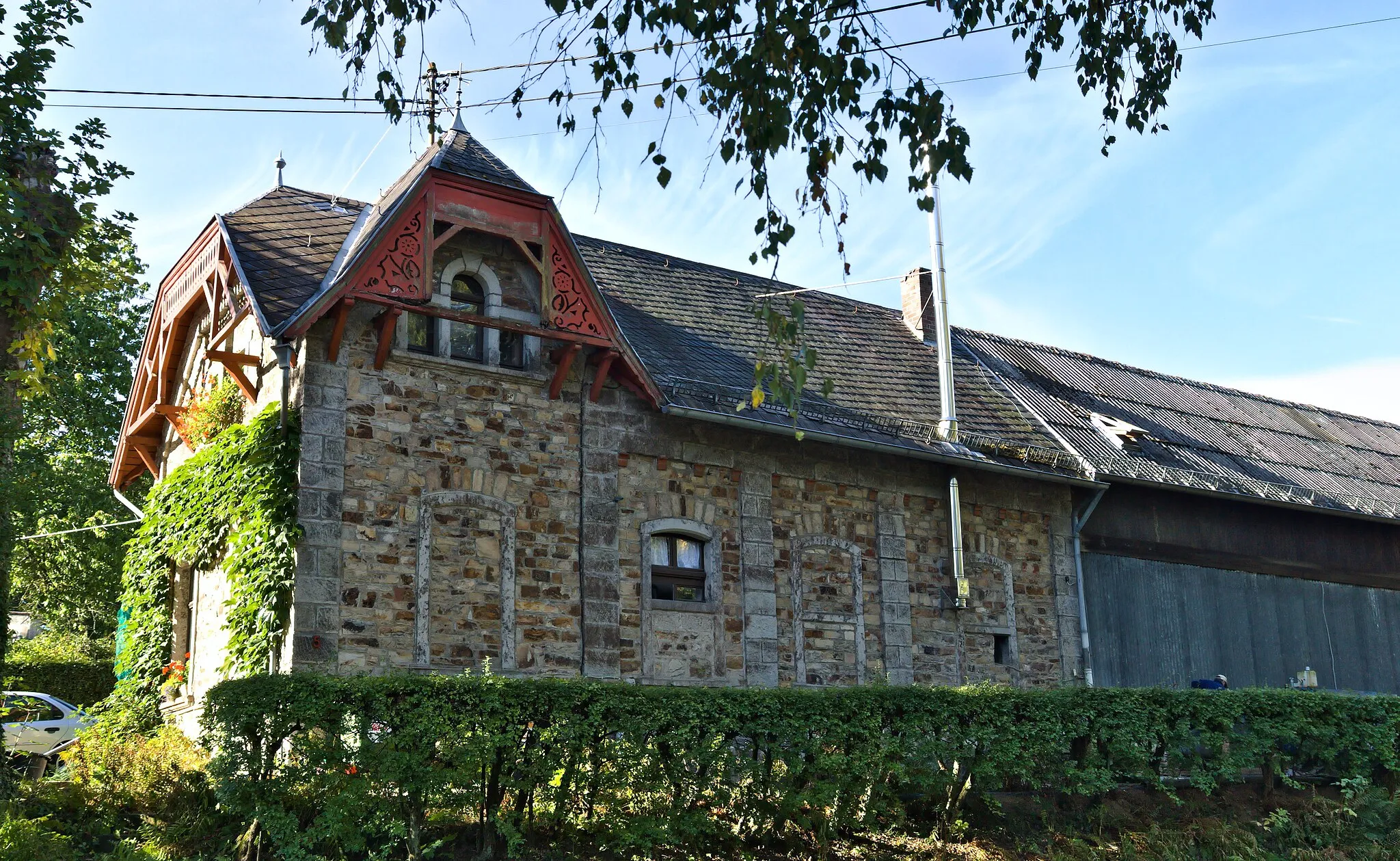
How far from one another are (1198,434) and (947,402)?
6675 mm

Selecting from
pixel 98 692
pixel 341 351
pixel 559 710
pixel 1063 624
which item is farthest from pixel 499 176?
pixel 98 692

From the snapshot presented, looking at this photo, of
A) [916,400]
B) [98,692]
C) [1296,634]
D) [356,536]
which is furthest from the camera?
[98,692]

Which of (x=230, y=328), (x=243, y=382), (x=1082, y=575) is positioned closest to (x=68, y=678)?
(x=230, y=328)

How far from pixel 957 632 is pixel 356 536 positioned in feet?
26.3

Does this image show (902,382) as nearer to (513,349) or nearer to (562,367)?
(562,367)

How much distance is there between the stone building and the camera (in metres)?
13.7

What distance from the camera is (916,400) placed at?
1927cm

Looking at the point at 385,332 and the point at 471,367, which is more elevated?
the point at 385,332

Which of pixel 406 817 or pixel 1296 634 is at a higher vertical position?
pixel 1296 634

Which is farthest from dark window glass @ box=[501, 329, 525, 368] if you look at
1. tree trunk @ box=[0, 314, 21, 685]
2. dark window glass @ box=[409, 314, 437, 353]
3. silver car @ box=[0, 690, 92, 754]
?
silver car @ box=[0, 690, 92, 754]

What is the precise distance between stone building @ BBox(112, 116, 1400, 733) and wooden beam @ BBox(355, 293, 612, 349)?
A: 47 mm

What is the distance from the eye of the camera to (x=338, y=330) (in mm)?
13555

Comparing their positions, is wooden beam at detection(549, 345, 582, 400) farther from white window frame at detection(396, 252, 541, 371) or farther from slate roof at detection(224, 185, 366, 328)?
slate roof at detection(224, 185, 366, 328)

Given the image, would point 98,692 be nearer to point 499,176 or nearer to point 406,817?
point 499,176
